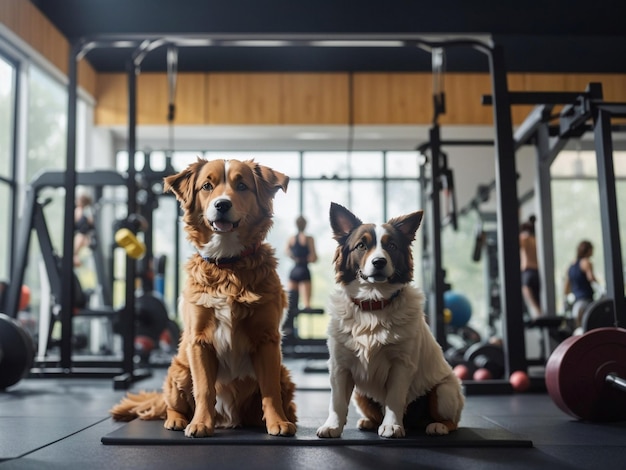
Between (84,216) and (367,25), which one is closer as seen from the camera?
(84,216)

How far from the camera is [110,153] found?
35.9 feet

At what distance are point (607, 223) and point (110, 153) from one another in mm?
8964

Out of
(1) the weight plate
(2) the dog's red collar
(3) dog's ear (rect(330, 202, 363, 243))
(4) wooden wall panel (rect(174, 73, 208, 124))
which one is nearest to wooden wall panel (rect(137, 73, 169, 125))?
(4) wooden wall panel (rect(174, 73, 208, 124))

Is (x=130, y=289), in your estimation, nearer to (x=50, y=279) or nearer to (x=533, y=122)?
(x=50, y=279)

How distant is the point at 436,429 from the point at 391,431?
0.67ft

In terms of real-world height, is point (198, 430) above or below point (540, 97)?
below

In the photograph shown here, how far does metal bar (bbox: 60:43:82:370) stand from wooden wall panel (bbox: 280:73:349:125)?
19.1ft

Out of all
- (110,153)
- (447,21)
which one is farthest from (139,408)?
(110,153)

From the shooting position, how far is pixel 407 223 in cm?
235

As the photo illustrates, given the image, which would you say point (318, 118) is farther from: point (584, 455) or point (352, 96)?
point (584, 455)

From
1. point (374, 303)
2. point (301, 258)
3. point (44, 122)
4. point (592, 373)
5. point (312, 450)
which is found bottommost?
point (312, 450)

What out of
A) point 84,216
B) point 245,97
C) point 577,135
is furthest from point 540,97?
point 245,97

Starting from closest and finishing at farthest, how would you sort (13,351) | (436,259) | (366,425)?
(366,425)
(13,351)
(436,259)

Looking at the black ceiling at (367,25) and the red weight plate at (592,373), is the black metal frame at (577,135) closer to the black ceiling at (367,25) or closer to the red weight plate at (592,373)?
the red weight plate at (592,373)
